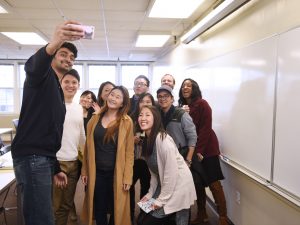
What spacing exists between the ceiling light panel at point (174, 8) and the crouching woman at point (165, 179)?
166 centimetres

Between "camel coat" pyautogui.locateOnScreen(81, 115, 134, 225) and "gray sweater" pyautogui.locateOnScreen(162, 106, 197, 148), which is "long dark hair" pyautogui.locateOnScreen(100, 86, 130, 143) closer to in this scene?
"camel coat" pyautogui.locateOnScreen(81, 115, 134, 225)

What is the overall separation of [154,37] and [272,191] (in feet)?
12.0

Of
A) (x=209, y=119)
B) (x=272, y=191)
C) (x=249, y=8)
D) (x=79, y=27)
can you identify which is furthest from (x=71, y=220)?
(x=249, y=8)

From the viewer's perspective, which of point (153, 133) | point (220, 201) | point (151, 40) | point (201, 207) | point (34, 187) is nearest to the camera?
point (34, 187)

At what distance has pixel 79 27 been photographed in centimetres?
99

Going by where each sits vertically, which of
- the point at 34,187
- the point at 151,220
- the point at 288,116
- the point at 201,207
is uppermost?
the point at 288,116

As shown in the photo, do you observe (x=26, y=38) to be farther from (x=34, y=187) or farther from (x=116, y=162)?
(x=34, y=187)

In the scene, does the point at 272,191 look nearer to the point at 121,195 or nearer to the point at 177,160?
the point at 177,160

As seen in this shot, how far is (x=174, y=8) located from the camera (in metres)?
3.35

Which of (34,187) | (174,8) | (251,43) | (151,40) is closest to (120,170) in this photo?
(34,187)

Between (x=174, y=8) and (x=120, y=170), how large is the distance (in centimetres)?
221

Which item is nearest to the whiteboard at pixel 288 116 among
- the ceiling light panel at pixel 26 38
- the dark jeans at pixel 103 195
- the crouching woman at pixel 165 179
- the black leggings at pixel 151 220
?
the crouching woman at pixel 165 179

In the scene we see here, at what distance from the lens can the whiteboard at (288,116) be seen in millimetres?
1765

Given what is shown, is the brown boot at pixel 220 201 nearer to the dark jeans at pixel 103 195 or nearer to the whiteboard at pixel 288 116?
the whiteboard at pixel 288 116
